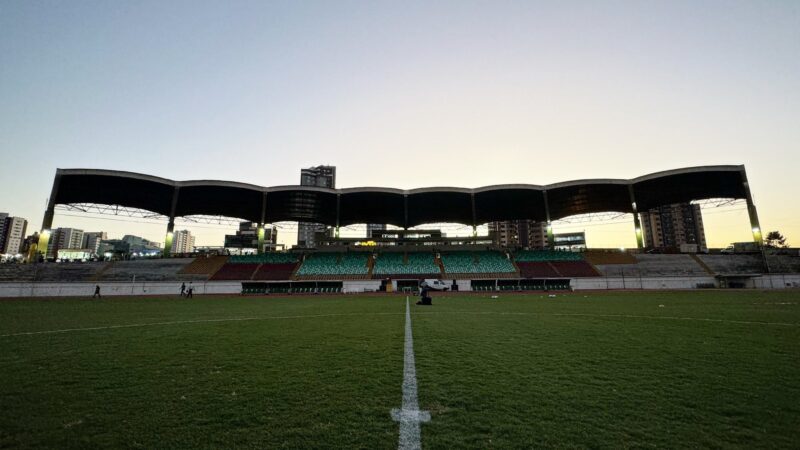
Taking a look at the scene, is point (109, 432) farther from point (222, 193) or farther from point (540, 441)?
point (222, 193)

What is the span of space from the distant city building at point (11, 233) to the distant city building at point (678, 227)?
1041 ft

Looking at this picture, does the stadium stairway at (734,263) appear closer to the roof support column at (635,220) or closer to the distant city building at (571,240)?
the roof support column at (635,220)

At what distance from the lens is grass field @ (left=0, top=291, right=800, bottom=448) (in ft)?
9.14

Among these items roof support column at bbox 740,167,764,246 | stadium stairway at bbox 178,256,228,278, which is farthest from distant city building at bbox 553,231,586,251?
stadium stairway at bbox 178,256,228,278

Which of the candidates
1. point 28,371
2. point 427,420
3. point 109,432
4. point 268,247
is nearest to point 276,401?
point 109,432

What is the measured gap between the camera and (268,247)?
68.8 m

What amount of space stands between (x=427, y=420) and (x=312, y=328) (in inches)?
287

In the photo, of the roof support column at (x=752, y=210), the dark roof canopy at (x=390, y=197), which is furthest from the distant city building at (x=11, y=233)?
the roof support column at (x=752, y=210)

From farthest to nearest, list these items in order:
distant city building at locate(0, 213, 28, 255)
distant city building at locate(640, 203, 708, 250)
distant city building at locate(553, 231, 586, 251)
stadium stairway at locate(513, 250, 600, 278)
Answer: distant city building at locate(0, 213, 28, 255) → distant city building at locate(640, 203, 708, 250) → distant city building at locate(553, 231, 586, 251) → stadium stairway at locate(513, 250, 600, 278)

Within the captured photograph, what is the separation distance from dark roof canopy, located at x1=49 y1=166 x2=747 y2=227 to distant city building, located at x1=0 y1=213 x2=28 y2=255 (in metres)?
211

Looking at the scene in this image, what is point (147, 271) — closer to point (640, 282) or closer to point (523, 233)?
point (640, 282)

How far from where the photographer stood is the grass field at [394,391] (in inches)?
110

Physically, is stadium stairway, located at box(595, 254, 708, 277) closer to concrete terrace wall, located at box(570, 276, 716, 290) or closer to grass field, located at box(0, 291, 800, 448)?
concrete terrace wall, located at box(570, 276, 716, 290)

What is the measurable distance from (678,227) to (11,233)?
1118ft
